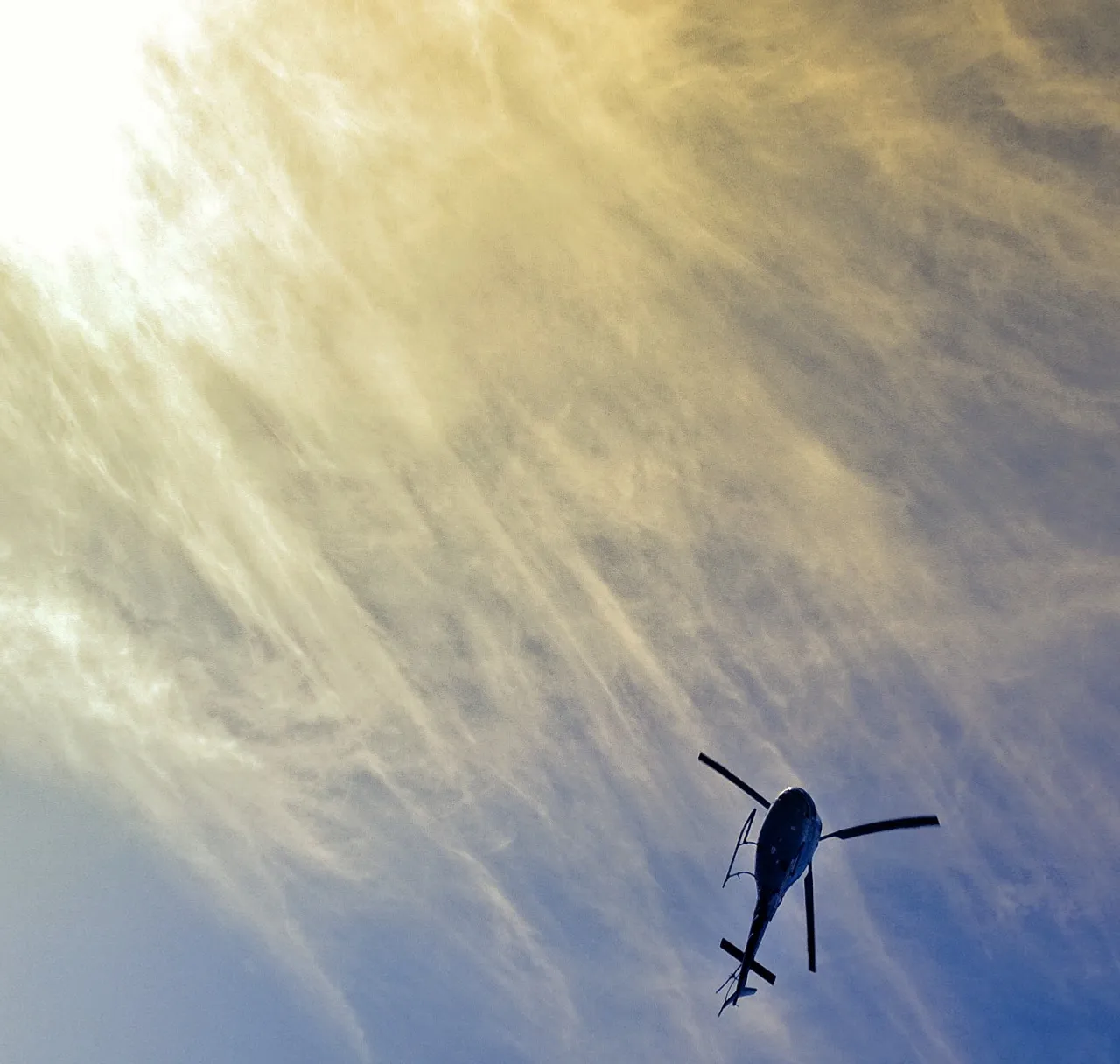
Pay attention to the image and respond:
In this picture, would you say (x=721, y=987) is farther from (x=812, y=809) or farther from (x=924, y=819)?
(x=924, y=819)

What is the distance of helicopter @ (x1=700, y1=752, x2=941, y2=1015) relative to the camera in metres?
55.3

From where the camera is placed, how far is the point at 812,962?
54.0 meters

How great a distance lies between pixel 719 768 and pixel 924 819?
1255 centimetres

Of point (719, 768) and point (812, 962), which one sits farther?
point (719, 768)

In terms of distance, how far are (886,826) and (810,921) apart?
8.31 metres

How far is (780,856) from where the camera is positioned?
55.6 m

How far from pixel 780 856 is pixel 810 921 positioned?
5259 mm

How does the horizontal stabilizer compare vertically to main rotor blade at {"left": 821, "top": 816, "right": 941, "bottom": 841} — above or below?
below

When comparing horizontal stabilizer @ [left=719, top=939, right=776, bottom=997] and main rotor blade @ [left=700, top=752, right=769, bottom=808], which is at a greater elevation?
main rotor blade @ [left=700, top=752, right=769, bottom=808]

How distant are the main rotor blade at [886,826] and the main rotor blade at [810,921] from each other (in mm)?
3241

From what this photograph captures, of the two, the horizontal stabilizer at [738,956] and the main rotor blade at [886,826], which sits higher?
the main rotor blade at [886,826]

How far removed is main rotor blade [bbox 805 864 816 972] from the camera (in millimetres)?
54781

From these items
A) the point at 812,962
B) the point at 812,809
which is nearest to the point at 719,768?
the point at 812,809

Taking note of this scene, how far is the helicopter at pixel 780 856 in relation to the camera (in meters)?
55.3
